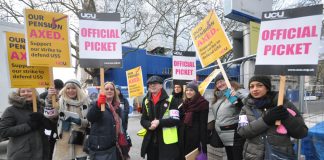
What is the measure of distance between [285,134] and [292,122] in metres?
0.15

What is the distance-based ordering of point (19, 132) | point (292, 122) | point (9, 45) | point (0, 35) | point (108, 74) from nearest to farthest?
point (292, 122) → point (19, 132) → point (9, 45) → point (0, 35) → point (108, 74)

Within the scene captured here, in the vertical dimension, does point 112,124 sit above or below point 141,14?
below

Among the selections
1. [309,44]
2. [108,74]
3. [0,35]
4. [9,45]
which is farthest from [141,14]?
[309,44]

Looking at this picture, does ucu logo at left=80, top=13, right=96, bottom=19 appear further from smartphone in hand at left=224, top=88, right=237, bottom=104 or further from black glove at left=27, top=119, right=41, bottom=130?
smartphone in hand at left=224, top=88, right=237, bottom=104

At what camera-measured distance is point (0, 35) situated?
695 centimetres

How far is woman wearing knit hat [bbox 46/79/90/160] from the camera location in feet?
13.0

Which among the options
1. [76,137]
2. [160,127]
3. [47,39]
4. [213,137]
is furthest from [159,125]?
[47,39]

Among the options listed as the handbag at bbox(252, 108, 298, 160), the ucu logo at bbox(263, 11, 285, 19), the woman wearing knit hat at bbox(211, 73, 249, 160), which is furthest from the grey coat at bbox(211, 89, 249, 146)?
the ucu logo at bbox(263, 11, 285, 19)

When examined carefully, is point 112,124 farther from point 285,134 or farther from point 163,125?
point 285,134

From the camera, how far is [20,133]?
374 cm

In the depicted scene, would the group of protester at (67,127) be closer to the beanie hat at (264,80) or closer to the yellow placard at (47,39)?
the yellow placard at (47,39)

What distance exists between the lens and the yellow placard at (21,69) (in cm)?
404

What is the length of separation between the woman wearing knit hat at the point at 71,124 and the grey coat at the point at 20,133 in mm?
261

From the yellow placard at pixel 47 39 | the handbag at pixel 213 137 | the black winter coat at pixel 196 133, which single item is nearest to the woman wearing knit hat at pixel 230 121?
the handbag at pixel 213 137
